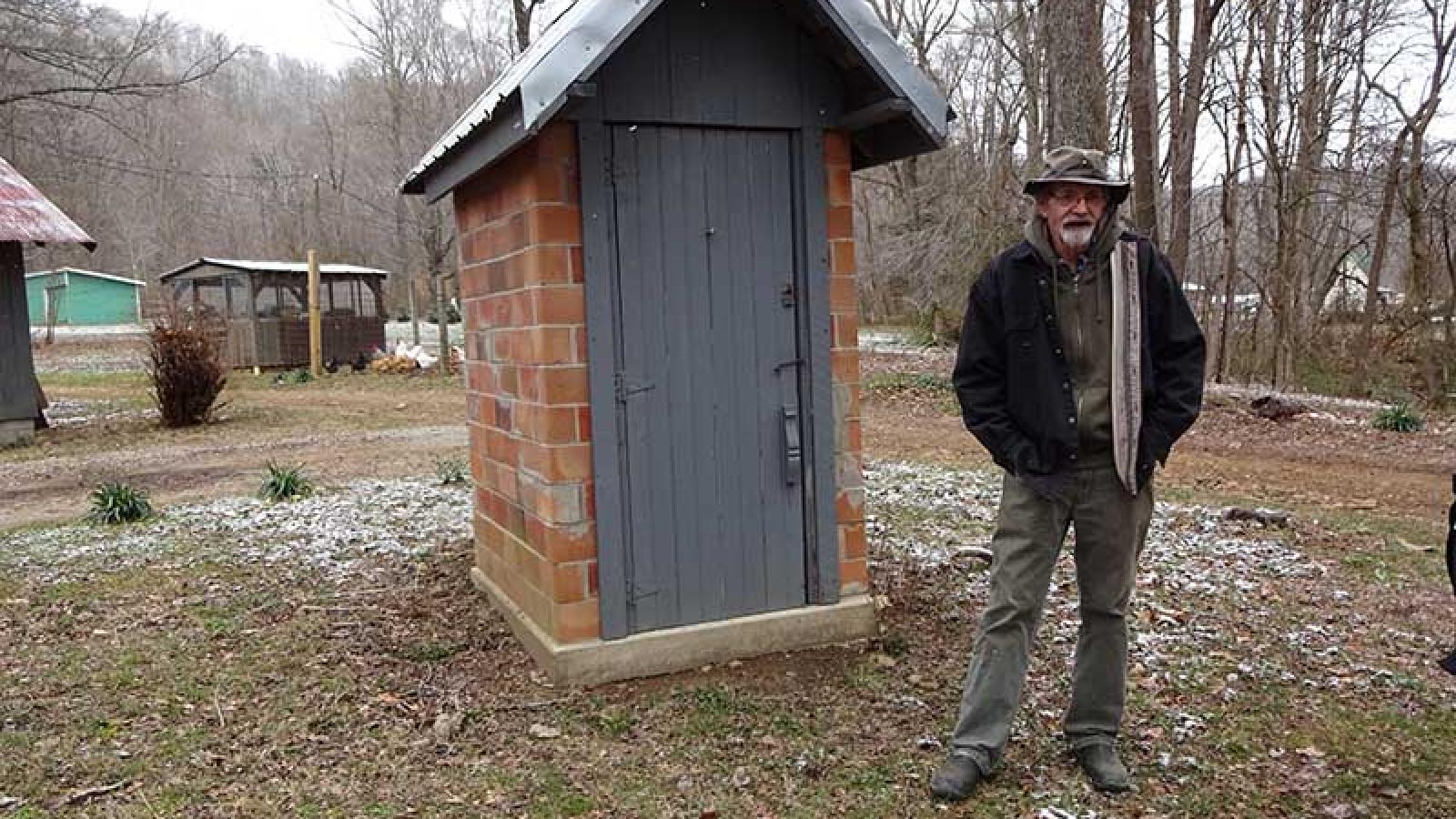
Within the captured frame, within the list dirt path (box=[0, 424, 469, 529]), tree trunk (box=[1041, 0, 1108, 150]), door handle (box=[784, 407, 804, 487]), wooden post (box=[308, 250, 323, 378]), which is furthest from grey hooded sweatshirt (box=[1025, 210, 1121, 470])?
wooden post (box=[308, 250, 323, 378])

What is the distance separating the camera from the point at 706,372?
12.9 feet

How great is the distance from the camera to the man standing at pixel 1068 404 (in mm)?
2893

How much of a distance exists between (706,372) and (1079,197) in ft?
5.09

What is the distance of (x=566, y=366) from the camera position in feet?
12.2

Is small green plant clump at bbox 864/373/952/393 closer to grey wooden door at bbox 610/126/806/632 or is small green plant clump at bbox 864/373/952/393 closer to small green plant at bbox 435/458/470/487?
small green plant at bbox 435/458/470/487

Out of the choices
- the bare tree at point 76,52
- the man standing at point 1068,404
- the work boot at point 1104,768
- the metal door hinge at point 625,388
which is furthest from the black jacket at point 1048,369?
the bare tree at point 76,52

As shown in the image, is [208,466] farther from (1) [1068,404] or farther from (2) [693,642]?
(1) [1068,404]

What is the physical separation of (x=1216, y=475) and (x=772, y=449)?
539 cm

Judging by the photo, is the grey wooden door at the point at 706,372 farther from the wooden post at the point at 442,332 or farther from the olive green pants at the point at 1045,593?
the wooden post at the point at 442,332

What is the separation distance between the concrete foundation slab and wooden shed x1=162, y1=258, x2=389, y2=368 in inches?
694

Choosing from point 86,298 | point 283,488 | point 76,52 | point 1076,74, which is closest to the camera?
point 283,488

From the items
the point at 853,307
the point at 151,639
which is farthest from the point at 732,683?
the point at 151,639

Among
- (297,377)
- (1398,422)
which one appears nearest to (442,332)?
(297,377)

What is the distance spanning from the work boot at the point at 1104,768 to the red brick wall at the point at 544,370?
5.73 feet
